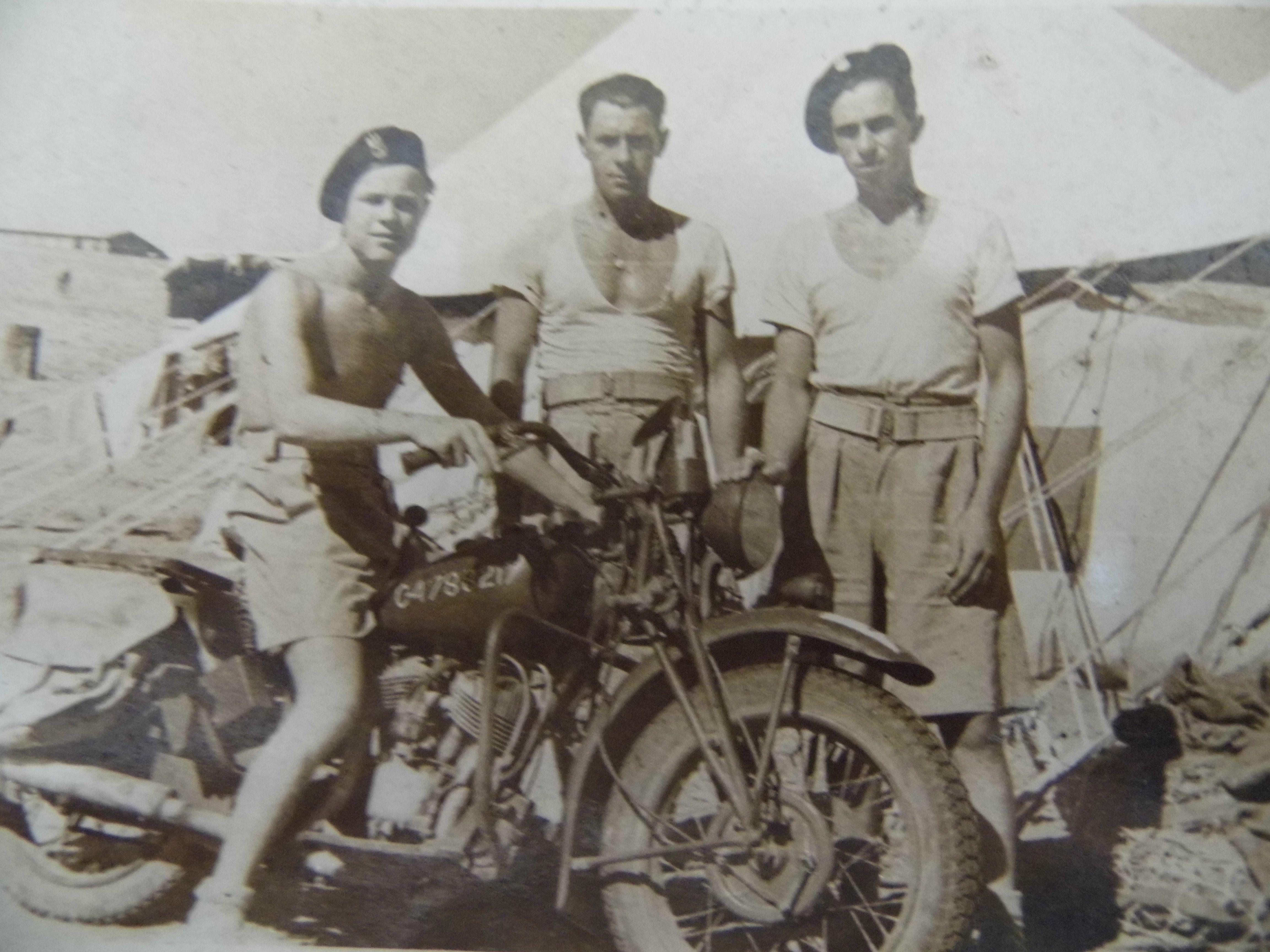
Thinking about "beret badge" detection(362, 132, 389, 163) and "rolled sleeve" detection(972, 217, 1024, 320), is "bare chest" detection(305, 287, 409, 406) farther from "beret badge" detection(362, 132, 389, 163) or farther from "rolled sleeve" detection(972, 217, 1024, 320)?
"rolled sleeve" detection(972, 217, 1024, 320)

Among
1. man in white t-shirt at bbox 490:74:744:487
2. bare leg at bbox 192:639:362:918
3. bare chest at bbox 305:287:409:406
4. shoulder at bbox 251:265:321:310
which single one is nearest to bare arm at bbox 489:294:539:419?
man in white t-shirt at bbox 490:74:744:487

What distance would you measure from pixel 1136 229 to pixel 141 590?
9.19 feet

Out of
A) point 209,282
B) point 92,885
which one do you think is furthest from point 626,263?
point 92,885

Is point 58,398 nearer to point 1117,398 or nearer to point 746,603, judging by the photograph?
point 746,603

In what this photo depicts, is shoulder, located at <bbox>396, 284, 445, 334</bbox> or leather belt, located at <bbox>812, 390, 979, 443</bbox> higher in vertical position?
shoulder, located at <bbox>396, 284, 445, 334</bbox>

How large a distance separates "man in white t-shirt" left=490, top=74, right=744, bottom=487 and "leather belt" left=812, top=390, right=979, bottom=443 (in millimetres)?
292

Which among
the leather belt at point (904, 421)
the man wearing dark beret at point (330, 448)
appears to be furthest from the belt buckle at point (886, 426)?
the man wearing dark beret at point (330, 448)

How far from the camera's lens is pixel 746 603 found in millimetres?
2695

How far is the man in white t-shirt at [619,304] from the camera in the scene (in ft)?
8.86

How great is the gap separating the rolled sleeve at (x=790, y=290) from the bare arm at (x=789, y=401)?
3 centimetres

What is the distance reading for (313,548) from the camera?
260 cm

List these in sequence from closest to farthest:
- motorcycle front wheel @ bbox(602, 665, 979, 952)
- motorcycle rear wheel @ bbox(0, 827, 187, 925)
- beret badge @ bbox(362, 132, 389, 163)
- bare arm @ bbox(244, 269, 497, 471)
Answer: motorcycle front wheel @ bbox(602, 665, 979, 952), bare arm @ bbox(244, 269, 497, 471), motorcycle rear wheel @ bbox(0, 827, 187, 925), beret badge @ bbox(362, 132, 389, 163)

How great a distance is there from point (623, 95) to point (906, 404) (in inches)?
45.1

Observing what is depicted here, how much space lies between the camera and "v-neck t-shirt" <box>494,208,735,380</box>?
107 inches
